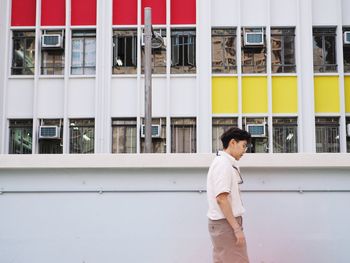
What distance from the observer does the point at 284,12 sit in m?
19.2

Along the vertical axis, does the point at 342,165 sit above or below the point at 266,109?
below

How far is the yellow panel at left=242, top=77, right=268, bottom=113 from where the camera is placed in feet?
61.9

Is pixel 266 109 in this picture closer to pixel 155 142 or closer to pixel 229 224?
pixel 155 142

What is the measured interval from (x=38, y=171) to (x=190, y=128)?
12954mm

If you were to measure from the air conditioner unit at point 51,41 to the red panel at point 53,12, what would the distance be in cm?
52

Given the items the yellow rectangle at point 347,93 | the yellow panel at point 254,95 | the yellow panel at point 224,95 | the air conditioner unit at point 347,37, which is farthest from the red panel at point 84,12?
the yellow rectangle at point 347,93

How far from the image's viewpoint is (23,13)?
64.6 ft

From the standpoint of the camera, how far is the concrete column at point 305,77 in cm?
1850

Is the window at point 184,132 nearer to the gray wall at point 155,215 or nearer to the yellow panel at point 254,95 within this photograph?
the yellow panel at point 254,95

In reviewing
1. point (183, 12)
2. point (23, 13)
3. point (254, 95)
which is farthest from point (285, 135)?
point (23, 13)

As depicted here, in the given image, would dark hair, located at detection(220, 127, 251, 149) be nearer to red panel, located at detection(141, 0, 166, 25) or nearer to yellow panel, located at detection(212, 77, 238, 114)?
yellow panel, located at detection(212, 77, 238, 114)

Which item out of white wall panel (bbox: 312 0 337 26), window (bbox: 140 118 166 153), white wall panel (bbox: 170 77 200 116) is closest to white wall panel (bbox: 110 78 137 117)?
window (bbox: 140 118 166 153)

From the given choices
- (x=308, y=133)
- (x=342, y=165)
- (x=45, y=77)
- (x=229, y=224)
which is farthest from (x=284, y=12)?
(x=229, y=224)

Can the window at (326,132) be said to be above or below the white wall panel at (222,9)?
below
